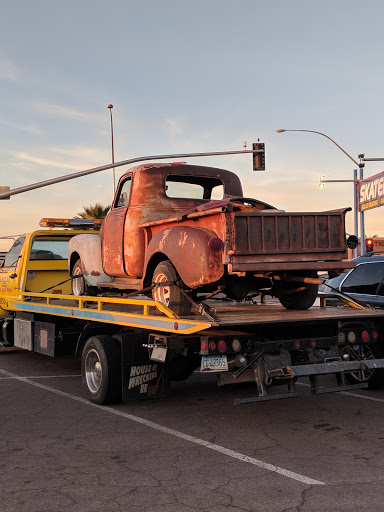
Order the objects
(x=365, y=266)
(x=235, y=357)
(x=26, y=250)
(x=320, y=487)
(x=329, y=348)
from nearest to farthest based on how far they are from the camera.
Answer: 1. (x=320, y=487)
2. (x=235, y=357)
3. (x=329, y=348)
4. (x=365, y=266)
5. (x=26, y=250)

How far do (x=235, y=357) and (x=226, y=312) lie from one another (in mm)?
1038

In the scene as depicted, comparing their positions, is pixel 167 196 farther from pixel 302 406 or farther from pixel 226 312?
pixel 302 406

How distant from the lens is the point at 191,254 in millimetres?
6602

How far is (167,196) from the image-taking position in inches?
336

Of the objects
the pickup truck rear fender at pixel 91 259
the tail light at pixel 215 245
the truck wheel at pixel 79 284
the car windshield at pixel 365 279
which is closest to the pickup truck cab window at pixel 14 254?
the truck wheel at pixel 79 284

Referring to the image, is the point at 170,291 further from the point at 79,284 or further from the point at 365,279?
the point at 79,284

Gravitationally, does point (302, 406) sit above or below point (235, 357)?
below

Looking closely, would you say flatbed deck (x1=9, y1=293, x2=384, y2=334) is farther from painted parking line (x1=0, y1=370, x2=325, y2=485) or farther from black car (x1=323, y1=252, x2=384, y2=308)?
painted parking line (x1=0, y1=370, x2=325, y2=485)

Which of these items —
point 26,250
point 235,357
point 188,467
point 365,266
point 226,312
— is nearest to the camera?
point 188,467

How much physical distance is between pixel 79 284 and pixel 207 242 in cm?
421

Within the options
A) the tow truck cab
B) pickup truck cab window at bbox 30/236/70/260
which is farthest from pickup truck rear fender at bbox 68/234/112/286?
pickup truck cab window at bbox 30/236/70/260

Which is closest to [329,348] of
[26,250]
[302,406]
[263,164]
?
[302,406]

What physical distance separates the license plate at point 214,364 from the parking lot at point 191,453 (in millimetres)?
645

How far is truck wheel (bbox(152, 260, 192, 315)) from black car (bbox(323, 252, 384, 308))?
7.25 ft
